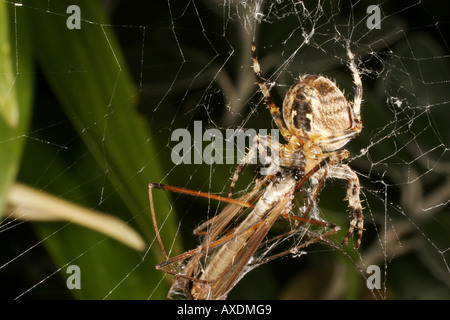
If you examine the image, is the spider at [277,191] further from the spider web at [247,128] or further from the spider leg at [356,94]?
the spider web at [247,128]

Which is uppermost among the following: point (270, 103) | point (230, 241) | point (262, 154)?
point (270, 103)

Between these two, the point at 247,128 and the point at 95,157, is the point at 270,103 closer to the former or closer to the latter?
the point at 247,128

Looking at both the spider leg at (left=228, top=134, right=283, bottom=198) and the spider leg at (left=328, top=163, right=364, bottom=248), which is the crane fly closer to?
the spider leg at (left=228, top=134, right=283, bottom=198)

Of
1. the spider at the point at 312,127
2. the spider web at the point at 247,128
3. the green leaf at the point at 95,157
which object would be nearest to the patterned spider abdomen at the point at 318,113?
the spider at the point at 312,127

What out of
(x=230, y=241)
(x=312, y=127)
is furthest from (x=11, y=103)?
(x=312, y=127)

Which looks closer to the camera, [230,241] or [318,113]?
[230,241]

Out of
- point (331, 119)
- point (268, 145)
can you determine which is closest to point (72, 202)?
point (268, 145)

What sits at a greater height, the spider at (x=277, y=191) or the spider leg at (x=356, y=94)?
the spider leg at (x=356, y=94)
